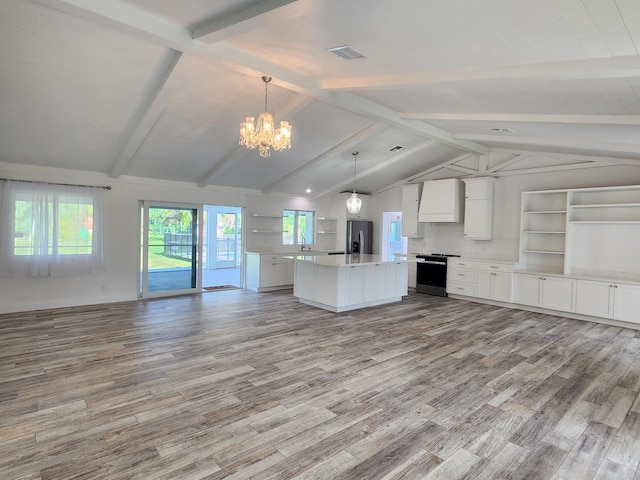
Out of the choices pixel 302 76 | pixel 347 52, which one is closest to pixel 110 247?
pixel 302 76

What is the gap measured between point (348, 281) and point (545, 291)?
11.5ft

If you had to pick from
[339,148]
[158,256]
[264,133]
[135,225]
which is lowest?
[158,256]

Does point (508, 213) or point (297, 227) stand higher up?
point (508, 213)

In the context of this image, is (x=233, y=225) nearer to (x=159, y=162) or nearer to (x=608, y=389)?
(x=159, y=162)

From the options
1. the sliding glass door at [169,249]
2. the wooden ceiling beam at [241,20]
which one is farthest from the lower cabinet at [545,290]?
the wooden ceiling beam at [241,20]

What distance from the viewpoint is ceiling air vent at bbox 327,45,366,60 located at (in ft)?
10.5

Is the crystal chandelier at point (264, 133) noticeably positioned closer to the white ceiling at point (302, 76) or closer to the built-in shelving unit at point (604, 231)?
the white ceiling at point (302, 76)

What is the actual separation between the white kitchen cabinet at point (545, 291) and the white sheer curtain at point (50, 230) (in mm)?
7590

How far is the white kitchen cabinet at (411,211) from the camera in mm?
8539

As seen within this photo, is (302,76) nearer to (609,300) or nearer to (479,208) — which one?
(479,208)

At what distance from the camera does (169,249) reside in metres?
7.30

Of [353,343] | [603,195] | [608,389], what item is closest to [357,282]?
[353,343]

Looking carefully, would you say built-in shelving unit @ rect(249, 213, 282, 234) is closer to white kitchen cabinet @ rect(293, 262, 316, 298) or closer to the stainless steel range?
white kitchen cabinet @ rect(293, 262, 316, 298)

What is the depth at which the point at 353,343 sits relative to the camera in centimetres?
452
